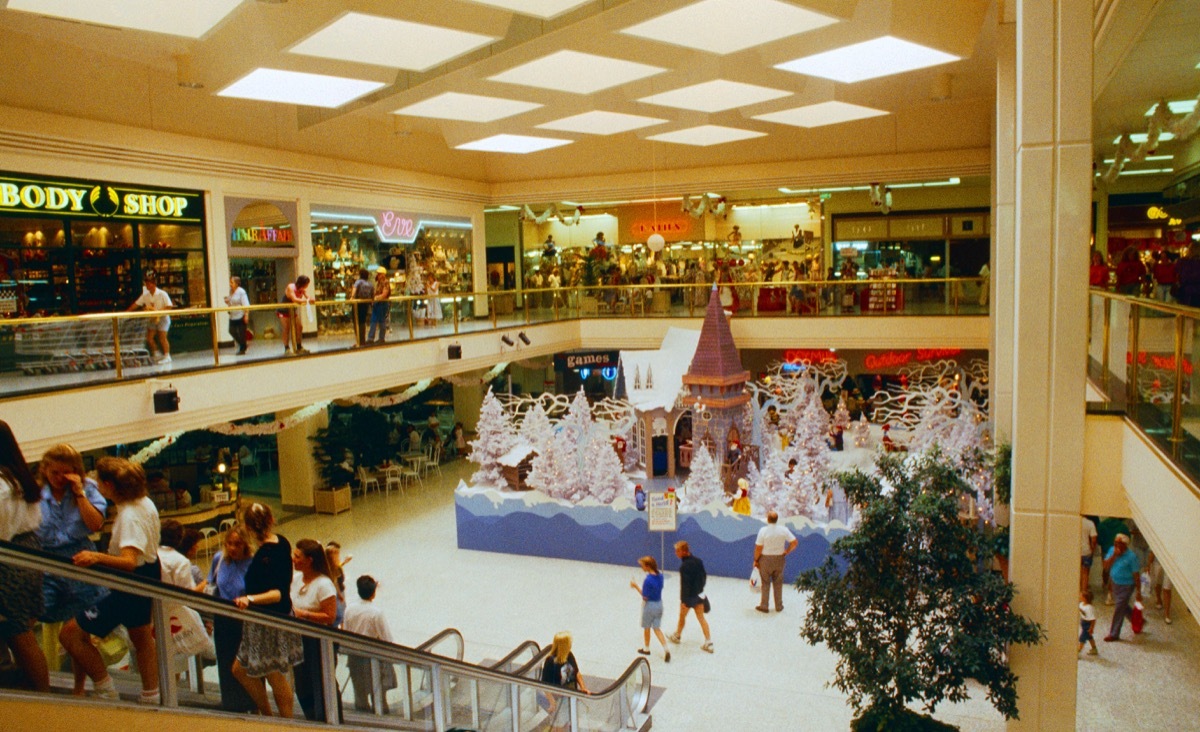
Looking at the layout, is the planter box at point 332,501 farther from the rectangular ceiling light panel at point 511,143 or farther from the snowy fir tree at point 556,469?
the rectangular ceiling light panel at point 511,143

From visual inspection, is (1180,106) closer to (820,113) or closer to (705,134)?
(820,113)

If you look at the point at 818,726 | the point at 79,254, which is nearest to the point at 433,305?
the point at 79,254

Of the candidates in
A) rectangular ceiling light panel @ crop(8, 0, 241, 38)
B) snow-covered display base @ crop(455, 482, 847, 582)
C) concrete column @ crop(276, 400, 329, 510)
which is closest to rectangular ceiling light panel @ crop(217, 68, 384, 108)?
rectangular ceiling light panel @ crop(8, 0, 241, 38)

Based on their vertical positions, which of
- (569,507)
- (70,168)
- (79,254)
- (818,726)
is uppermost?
(70,168)

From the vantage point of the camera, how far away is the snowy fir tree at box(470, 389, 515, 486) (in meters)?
14.2

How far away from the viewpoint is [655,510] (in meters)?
11.5

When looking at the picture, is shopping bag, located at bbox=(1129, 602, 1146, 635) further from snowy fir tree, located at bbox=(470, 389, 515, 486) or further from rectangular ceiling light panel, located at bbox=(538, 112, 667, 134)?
snowy fir tree, located at bbox=(470, 389, 515, 486)

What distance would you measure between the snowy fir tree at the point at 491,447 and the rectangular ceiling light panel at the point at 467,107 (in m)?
5.01

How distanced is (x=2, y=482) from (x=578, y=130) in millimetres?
10011

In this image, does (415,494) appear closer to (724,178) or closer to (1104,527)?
(724,178)

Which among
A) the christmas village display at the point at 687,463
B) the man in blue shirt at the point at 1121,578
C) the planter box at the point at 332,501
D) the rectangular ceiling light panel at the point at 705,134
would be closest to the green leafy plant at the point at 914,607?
the man in blue shirt at the point at 1121,578

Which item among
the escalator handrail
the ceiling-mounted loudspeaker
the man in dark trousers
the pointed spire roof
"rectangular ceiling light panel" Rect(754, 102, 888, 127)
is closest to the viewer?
the escalator handrail

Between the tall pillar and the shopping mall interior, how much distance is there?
0.02m

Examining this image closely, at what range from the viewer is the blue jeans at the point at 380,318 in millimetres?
13844
